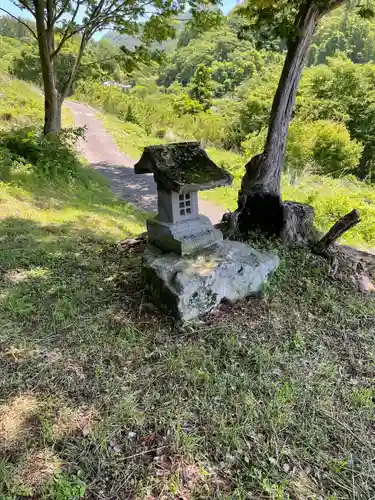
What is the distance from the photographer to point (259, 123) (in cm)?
1886

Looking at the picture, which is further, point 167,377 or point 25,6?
point 25,6

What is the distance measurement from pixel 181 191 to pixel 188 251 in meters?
0.68

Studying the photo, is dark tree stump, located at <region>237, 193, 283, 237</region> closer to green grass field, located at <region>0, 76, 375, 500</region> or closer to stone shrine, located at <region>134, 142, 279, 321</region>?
green grass field, located at <region>0, 76, 375, 500</region>

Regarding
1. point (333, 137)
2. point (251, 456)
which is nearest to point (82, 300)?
point (251, 456)

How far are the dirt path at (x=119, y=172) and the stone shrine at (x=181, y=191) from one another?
14.9ft

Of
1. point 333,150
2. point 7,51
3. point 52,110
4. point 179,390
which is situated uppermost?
point 7,51

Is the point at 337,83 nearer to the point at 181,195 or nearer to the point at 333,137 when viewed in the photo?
the point at 333,137

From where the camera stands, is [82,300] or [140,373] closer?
[140,373]

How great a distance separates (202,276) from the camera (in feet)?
12.1

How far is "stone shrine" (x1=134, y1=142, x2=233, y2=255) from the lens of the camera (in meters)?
3.77

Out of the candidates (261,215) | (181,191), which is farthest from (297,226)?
(181,191)

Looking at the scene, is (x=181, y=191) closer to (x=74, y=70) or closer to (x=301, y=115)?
(x=74, y=70)

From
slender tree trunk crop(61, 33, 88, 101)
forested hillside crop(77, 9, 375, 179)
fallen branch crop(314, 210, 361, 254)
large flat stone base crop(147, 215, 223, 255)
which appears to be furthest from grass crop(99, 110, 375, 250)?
large flat stone base crop(147, 215, 223, 255)

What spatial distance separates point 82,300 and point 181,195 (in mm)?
1526
